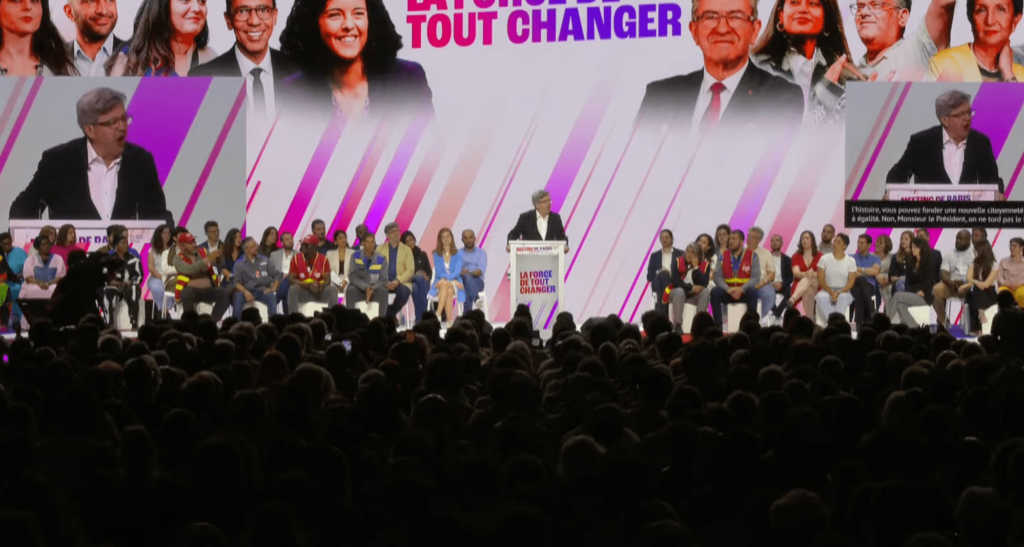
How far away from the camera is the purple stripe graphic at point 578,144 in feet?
47.9

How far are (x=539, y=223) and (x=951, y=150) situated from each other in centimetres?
487

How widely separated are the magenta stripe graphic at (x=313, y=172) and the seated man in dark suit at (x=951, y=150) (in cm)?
619

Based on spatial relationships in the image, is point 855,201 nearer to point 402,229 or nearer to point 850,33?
point 850,33

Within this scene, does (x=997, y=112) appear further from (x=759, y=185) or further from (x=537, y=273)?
(x=537, y=273)

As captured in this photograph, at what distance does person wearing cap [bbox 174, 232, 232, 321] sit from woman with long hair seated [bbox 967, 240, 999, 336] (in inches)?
286

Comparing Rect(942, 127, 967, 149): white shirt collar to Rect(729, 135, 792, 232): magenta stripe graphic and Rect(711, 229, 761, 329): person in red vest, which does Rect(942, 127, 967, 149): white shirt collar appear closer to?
Rect(729, 135, 792, 232): magenta stripe graphic

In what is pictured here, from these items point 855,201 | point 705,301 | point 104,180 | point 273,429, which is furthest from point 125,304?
point 273,429

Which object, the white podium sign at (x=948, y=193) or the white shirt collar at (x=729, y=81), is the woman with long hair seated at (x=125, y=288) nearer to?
the white shirt collar at (x=729, y=81)

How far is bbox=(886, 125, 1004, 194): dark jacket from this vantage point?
561 inches

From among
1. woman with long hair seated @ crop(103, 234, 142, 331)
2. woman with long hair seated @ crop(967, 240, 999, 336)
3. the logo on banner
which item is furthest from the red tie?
woman with long hair seated @ crop(103, 234, 142, 331)

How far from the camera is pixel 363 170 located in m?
14.7

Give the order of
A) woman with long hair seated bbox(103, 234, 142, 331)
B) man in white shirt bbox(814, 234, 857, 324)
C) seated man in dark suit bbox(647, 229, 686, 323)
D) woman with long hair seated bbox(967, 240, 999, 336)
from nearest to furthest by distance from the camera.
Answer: woman with long hair seated bbox(103, 234, 142, 331), woman with long hair seated bbox(967, 240, 999, 336), seated man in dark suit bbox(647, 229, 686, 323), man in white shirt bbox(814, 234, 857, 324)

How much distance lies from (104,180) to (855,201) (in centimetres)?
833

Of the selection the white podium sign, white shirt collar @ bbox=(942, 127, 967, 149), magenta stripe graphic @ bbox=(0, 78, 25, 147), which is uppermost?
magenta stripe graphic @ bbox=(0, 78, 25, 147)
